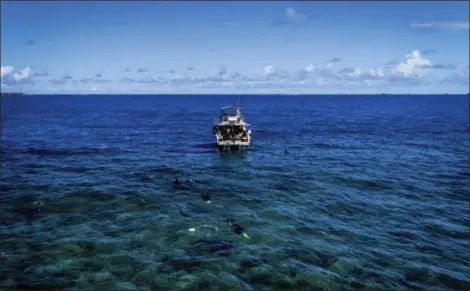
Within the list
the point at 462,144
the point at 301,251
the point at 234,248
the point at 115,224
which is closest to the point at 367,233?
the point at 301,251

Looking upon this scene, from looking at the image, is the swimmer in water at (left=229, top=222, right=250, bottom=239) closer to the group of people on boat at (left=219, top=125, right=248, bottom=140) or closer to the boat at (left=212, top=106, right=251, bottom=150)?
the boat at (left=212, top=106, right=251, bottom=150)

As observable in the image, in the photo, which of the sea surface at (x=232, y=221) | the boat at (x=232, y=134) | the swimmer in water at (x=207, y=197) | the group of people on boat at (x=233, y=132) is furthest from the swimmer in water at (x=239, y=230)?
the group of people on boat at (x=233, y=132)

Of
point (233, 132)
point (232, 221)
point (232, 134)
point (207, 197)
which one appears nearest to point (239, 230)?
point (232, 221)

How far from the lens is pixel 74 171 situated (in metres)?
41.0

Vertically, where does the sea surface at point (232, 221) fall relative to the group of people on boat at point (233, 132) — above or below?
below

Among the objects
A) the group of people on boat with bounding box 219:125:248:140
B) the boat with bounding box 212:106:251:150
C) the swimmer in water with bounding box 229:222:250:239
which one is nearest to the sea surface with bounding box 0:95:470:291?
the swimmer in water with bounding box 229:222:250:239

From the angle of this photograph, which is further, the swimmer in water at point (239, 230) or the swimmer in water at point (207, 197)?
the swimmer in water at point (207, 197)

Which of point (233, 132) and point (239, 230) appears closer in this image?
point (239, 230)

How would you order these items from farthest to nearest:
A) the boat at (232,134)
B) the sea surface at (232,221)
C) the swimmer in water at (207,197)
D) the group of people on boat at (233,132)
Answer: the group of people on boat at (233,132)
the boat at (232,134)
the swimmer in water at (207,197)
the sea surface at (232,221)

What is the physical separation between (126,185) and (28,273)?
16.2 metres

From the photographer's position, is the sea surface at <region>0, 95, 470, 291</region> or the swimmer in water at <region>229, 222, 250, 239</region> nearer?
the sea surface at <region>0, 95, 470, 291</region>

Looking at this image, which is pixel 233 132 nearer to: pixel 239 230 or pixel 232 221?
pixel 232 221

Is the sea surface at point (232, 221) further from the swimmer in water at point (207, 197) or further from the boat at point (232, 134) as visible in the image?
the boat at point (232, 134)

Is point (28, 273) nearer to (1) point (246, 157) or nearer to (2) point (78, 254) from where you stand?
(2) point (78, 254)
